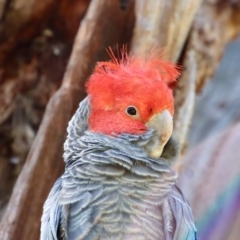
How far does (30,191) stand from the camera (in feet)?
4.86

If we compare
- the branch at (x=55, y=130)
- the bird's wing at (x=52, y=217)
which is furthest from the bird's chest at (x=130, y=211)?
the branch at (x=55, y=130)

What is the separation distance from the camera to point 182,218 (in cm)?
111

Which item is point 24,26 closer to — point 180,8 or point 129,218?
point 180,8

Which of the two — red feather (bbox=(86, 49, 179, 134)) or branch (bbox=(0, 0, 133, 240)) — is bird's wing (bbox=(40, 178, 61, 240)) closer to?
red feather (bbox=(86, 49, 179, 134))

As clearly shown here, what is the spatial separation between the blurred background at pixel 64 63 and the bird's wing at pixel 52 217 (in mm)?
303

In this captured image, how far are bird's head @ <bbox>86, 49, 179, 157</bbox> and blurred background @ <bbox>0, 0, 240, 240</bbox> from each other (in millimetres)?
113

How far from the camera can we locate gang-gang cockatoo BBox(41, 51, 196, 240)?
109 cm

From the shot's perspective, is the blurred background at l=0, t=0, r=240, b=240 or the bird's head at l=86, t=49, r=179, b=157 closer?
the bird's head at l=86, t=49, r=179, b=157

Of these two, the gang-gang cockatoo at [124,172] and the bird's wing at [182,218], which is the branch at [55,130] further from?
the bird's wing at [182,218]

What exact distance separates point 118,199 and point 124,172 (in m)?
0.07

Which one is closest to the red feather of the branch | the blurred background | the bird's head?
the bird's head

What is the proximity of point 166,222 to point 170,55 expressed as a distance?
2.36ft

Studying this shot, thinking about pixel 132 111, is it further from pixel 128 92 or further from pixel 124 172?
pixel 124 172

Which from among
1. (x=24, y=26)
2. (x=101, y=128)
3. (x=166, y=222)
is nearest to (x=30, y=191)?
(x=101, y=128)
